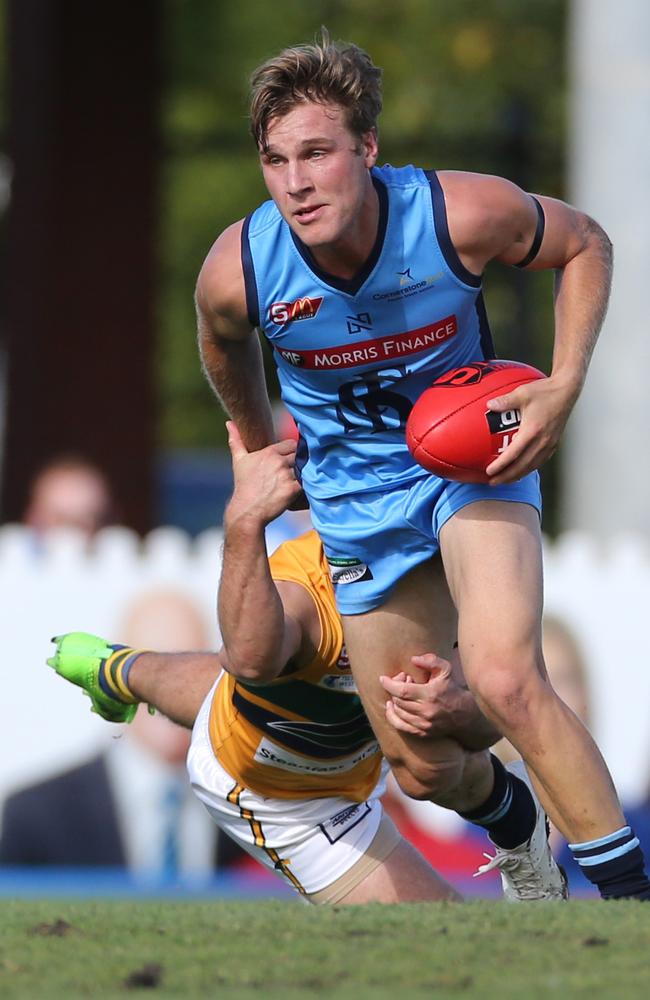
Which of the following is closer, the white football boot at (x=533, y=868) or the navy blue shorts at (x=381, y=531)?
the navy blue shorts at (x=381, y=531)

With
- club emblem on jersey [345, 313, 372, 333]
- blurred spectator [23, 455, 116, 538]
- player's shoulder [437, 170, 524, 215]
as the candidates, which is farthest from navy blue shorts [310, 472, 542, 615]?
blurred spectator [23, 455, 116, 538]

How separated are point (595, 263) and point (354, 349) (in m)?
0.72

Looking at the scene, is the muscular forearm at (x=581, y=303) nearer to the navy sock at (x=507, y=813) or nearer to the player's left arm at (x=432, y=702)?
the player's left arm at (x=432, y=702)

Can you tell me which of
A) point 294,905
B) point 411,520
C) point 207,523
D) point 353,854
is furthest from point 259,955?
point 207,523

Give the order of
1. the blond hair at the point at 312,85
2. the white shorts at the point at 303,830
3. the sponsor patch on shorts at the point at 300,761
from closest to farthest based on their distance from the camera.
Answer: the blond hair at the point at 312,85, the sponsor patch on shorts at the point at 300,761, the white shorts at the point at 303,830

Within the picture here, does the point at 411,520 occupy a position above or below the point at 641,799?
above

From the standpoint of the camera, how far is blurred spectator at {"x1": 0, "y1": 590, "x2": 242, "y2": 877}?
8.45 meters

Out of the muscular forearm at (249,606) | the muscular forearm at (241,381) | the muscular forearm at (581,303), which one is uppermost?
the muscular forearm at (581,303)

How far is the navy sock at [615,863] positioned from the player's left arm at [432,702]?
2.18 feet

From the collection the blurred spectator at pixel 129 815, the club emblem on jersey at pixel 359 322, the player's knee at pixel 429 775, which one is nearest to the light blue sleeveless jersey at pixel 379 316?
the club emblem on jersey at pixel 359 322

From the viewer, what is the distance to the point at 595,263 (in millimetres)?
4918

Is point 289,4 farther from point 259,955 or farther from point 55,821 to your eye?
point 259,955

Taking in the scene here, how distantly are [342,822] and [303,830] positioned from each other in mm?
131

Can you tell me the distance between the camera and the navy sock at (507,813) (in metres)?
5.52
